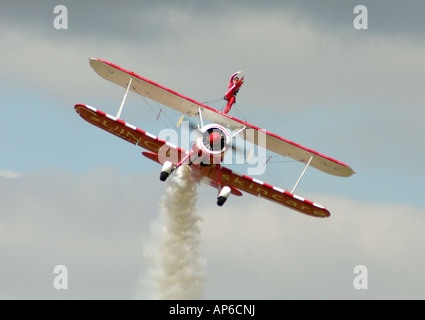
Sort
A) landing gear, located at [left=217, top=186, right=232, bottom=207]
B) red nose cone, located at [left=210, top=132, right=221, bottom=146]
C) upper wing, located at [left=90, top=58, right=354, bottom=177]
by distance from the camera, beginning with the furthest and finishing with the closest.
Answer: upper wing, located at [left=90, top=58, right=354, bottom=177] → landing gear, located at [left=217, top=186, right=232, bottom=207] → red nose cone, located at [left=210, top=132, right=221, bottom=146]

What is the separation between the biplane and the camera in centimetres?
3609

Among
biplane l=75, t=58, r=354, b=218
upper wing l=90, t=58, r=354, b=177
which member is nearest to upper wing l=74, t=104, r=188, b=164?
biplane l=75, t=58, r=354, b=218

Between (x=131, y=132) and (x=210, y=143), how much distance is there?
151 inches

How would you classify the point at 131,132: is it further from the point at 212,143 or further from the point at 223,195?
the point at 223,195

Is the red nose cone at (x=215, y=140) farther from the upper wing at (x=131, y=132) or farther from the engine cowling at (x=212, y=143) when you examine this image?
the upper wing at (x=131, y=132)

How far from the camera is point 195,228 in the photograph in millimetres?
40688

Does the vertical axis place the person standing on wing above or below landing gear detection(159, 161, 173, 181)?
above

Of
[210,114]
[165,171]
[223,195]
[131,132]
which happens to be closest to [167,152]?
[165,171]

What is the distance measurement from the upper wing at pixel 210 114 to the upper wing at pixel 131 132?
3.10 m

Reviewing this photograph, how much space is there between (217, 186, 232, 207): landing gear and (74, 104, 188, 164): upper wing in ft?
8.13

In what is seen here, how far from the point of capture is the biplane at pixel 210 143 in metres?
36.1

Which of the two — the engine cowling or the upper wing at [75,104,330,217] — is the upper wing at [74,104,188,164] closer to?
the upper wing at [75,104,330,217]

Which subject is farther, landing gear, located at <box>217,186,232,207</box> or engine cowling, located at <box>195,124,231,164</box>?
landing gear, located at <box>217,186,232,207</box>

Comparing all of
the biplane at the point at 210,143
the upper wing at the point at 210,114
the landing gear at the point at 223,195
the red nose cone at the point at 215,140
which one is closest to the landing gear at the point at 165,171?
the biplane at the point at 210,143
